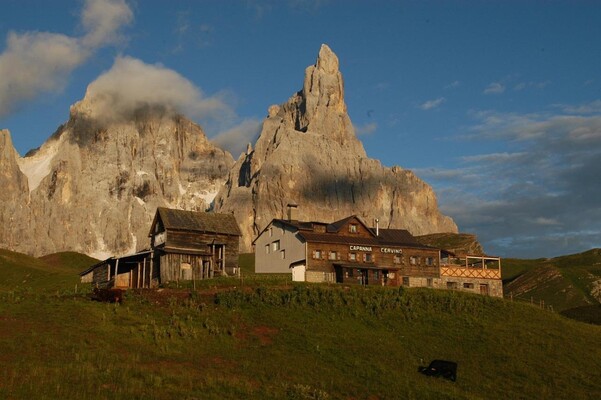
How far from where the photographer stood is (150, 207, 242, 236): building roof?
230 ft

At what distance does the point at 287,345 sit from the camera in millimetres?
40469

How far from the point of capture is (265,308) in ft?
158

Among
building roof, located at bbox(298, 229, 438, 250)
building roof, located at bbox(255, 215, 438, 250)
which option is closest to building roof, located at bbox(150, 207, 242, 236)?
building roof, located at bbox(255, 215, 438, 250)

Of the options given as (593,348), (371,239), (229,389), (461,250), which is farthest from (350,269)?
(461,250)

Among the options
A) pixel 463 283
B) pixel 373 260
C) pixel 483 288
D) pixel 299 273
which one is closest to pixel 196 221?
pixel 299 273

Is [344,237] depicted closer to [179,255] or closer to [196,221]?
[196,221]

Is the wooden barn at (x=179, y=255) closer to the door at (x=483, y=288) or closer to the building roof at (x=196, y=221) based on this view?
the building roof at (x=196, y=221)

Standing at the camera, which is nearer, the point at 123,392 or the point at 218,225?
the point at 123,392

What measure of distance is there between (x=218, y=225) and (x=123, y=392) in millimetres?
44811

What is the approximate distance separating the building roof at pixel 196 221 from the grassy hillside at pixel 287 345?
15.4 meters

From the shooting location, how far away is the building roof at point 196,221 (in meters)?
70.1

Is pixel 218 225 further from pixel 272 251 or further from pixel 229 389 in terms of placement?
pixel 229 389

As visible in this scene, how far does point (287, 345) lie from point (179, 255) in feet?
96.1

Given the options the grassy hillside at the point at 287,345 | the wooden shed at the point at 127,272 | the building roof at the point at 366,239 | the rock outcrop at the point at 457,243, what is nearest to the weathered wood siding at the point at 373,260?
the building roof at the point at 366,239
